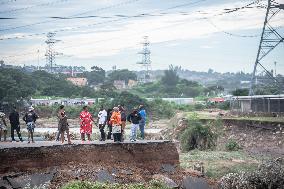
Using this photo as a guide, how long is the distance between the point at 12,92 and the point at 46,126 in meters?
11.9

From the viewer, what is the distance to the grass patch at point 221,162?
21.1 metres

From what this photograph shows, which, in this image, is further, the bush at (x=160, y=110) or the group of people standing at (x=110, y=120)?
the bush at (x=160, y=110)

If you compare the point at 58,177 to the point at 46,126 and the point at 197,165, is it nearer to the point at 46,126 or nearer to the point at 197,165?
the point at 197,165

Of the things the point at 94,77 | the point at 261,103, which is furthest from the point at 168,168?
the point at 94,77

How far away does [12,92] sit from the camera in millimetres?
65375

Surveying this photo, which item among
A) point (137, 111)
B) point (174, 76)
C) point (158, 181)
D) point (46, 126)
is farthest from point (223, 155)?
point (174, 76)

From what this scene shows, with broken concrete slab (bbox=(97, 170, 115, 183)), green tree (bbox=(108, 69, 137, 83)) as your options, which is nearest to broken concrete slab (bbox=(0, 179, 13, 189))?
broken concrete slab (bbox=(97, 170, 115, 183))

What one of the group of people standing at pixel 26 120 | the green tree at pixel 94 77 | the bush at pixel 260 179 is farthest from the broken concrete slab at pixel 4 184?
the green tree at pixel 94 77

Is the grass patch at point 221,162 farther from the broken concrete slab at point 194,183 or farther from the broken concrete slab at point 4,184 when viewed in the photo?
the broken concrete slab at point 4,184

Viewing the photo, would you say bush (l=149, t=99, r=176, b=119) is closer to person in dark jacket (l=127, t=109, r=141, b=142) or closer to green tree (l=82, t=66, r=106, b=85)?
person in dark jacket (l=127, t=109, r=141, b=142)

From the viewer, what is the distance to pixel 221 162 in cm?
2305

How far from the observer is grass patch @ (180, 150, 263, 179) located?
21.1 m

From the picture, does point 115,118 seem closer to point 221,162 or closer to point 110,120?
point 110,120

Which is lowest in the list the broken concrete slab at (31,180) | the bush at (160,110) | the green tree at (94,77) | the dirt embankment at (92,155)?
the bush at (160,110)
